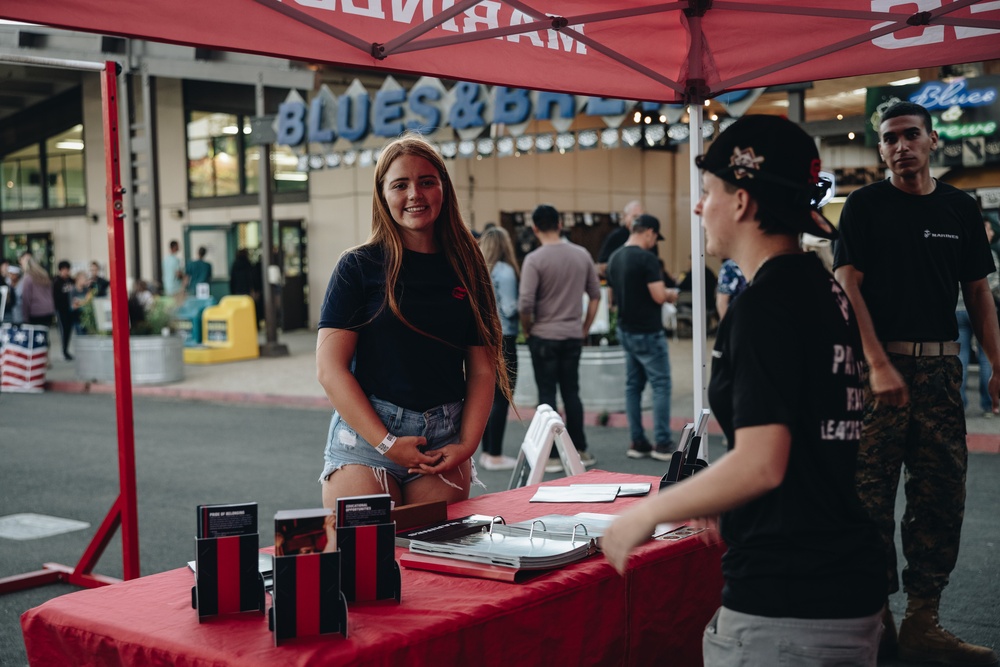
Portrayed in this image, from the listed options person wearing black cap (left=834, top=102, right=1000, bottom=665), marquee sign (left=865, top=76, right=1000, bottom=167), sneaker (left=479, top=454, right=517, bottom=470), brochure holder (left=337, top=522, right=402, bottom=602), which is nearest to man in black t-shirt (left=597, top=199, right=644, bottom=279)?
sneaker (left=479, top=454, right=517, bottom=470)

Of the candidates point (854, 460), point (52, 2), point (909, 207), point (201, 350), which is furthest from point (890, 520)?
point (201, 350)

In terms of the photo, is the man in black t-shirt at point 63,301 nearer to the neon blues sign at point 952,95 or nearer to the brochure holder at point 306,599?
the neon blues sign at point 952,95

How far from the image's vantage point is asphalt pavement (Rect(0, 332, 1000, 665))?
5125mm

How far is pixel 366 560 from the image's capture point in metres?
2.26

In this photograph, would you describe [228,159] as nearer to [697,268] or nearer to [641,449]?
[641,449]

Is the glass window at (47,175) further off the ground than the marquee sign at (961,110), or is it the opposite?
the glass window at (47,175)

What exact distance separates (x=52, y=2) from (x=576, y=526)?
7.36ft

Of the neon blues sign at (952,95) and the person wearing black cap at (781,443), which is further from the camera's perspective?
the neon blues sign at (952,95)

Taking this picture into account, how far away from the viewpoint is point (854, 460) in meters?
1.86

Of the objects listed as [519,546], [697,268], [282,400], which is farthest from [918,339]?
[282,400]

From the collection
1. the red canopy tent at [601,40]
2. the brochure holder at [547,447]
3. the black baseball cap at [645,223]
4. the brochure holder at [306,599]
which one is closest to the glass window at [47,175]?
the black baseball cap at [645,223]

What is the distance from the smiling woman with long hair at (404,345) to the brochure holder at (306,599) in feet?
3.19

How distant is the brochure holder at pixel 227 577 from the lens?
217 centimetres

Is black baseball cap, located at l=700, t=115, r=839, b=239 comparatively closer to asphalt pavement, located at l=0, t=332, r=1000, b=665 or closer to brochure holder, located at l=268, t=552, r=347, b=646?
brochure holder, located at l=268, t=552, r=347, b=646
